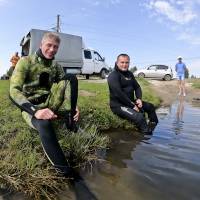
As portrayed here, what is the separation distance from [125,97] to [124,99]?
0.19ft

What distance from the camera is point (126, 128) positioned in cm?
866

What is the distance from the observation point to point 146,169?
18.2 ft

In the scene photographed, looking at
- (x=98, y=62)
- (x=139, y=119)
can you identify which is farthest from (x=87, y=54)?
(x=139, y=119)

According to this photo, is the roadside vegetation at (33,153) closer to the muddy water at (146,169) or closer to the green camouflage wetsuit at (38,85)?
the muddy water at (146,169)

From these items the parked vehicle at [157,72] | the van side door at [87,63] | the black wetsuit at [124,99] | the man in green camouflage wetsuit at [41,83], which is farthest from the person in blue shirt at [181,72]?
the man in green camouflage wetsuit at [41,83]

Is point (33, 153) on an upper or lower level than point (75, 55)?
lower

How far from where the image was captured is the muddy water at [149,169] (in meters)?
4.60

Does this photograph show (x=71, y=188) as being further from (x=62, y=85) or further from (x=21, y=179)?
(x=62, y=85)

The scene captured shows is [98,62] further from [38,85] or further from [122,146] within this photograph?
[38,85]

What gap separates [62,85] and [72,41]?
74.0 ft

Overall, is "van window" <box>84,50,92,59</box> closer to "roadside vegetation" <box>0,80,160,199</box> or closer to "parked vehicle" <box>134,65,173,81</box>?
"parked vehicle" <box>134,65,173,81</box>

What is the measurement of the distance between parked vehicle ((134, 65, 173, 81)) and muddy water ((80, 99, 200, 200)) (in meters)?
23.7

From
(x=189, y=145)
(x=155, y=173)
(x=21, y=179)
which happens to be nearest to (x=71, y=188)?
(x=21, y=179)

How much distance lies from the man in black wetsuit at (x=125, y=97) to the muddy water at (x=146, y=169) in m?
0.35
